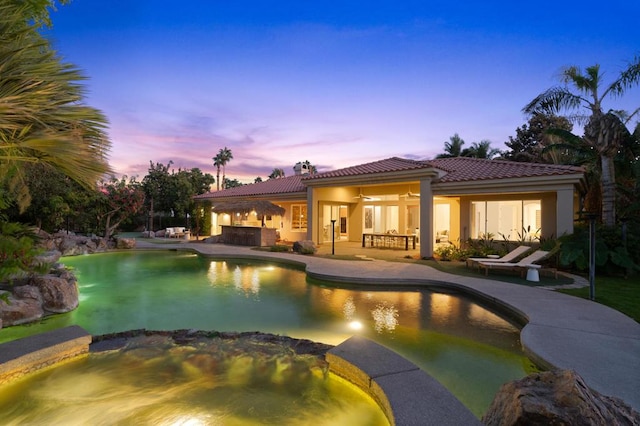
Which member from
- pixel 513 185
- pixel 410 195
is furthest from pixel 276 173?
pixel 513 185

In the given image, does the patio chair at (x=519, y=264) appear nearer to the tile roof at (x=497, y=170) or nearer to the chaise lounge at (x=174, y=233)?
the tile roof at (x=497, y=170)

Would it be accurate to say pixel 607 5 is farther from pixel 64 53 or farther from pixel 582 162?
pixel 64 53

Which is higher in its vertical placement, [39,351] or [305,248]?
[305,248]

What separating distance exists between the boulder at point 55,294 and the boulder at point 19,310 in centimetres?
21

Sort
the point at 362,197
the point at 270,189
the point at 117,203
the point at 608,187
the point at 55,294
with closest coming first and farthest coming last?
the point at 55,294, the point at 608,187, the point at 117,203, the point at 362,197, the point at 270,189

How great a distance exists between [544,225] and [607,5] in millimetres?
9469

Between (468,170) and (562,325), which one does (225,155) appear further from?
(562,325)

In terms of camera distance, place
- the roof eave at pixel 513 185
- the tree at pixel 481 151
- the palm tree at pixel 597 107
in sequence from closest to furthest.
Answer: the palm tree at pixel 597 107
the roof eave at pixel 513 185
the tree at pixel 481 151

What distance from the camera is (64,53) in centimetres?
320

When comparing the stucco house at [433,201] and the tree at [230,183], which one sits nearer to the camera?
the stucco house at [433,201]

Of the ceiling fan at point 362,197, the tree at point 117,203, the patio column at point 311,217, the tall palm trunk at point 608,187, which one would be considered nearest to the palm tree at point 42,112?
the tall palm trunk at point 608,187

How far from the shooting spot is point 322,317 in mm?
7367

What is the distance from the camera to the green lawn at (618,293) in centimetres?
688

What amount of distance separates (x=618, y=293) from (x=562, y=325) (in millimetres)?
4178
